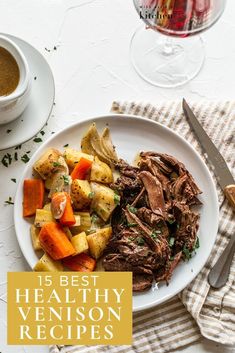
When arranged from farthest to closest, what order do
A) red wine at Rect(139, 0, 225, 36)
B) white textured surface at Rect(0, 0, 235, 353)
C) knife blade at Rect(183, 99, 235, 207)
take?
white textured surface at Rect(0, 0, 235, 353) → knife blade at Rect(183, 99, 235, 207) → red wine at Rect(139, 0, 225, 36)

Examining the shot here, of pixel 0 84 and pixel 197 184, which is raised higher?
pixel 0 84

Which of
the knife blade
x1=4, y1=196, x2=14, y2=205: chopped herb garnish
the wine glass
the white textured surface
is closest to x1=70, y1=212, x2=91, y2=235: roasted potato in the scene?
x1=4, y1=196, x2=14, y2=205: chopped herb garnish

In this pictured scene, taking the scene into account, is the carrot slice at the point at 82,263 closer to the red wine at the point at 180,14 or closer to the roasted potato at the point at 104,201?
the roasted potato at the point at 104,201

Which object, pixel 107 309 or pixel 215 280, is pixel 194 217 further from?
pixel 107 309

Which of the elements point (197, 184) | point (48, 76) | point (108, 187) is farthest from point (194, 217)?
point (48, 76)

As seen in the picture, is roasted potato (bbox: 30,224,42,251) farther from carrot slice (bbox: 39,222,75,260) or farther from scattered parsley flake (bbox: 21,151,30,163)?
scattered parsley flake (bbox: 21,151,30,163)

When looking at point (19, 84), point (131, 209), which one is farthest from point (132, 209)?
point (19, 84)

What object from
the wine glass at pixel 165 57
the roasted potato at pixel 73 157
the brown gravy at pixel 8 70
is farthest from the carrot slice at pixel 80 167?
the wine glass at pixel 165 57
